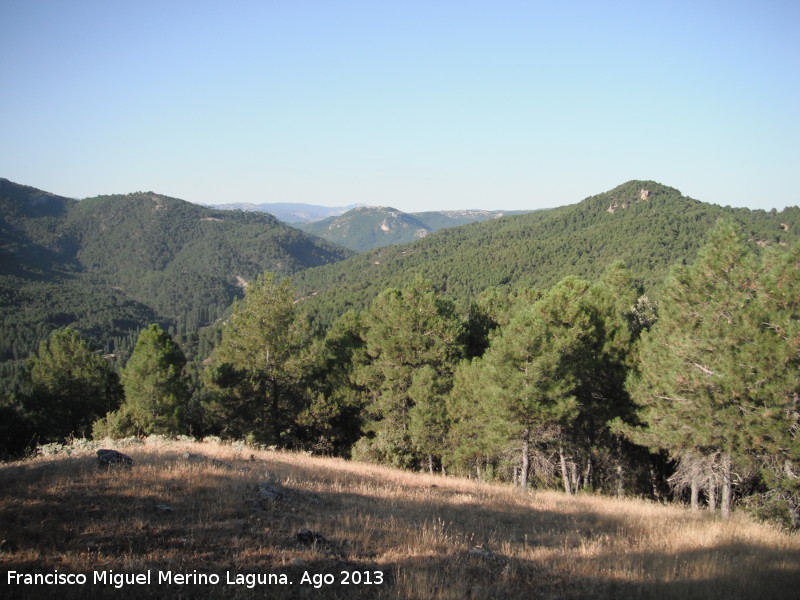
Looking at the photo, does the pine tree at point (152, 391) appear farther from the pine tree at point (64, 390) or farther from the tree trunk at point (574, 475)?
the tree trunk at point (574, 475)

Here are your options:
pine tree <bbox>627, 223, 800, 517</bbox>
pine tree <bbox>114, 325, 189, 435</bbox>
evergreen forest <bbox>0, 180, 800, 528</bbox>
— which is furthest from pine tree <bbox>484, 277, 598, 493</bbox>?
pine tree <bbox>114, 325, 189, 435</bbox>

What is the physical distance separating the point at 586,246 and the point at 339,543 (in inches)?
5400

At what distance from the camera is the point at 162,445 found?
13.8 m

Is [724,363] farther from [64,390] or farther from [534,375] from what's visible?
[64,390]

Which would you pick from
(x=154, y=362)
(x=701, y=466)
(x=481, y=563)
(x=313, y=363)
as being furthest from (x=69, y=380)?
(x=701, y=466)

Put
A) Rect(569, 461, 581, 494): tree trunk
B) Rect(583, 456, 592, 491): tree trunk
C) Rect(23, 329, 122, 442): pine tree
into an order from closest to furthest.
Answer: Rect(569, 461, 581, 494): tree trunk
Rect(583, 456, 592, 491): tree trunk
Rect(23, 329, 122, 442): pine tree

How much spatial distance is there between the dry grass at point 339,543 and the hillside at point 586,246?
259ft

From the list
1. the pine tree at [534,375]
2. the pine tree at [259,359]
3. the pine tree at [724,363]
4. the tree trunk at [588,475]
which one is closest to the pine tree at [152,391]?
the pine tree at [259,359]

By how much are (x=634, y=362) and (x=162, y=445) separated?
18471mm

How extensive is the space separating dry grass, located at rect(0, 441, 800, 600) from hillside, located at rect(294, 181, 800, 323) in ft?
259

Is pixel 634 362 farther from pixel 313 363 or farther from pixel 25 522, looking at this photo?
pixel 25 522

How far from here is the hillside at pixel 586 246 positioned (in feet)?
338

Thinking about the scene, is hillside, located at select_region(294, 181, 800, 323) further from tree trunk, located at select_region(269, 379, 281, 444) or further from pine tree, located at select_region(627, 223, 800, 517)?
tree trunk, located at select_region(269, 379, 281, 444)

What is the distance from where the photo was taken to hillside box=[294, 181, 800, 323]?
103 meters
